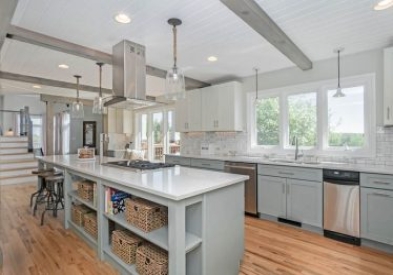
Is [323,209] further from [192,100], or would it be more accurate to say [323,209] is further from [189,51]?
[192,100]

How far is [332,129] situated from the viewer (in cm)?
353

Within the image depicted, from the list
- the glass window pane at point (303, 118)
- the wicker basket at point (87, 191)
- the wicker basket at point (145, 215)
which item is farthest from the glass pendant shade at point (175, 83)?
the glass window pane at point (303, 118)

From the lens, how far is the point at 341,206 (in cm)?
280

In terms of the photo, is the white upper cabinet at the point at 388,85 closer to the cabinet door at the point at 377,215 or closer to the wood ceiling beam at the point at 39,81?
the cabinet door at the point at 377,215

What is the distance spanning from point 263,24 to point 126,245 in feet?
8.11

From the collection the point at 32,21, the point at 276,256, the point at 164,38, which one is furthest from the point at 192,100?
the point at 276,256

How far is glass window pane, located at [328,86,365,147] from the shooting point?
328 centimetres

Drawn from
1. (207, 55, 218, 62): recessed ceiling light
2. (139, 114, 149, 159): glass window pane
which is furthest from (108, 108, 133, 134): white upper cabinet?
(207, 55, 218, 62): recessed ceiling light

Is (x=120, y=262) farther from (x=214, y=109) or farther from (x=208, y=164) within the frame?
(x=214, y=109)

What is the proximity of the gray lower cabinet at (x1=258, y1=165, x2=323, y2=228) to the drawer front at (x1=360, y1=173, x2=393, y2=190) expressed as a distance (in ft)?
1.53

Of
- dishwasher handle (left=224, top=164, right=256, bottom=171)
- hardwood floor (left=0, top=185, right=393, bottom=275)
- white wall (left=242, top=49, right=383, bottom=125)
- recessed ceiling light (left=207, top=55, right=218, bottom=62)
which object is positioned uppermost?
recessed ceiling light (left=207, top=55, right=218, bottom=62)

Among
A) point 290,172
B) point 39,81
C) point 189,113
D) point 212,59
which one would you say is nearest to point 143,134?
point 189,113

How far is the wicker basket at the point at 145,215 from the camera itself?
1936 millimetres

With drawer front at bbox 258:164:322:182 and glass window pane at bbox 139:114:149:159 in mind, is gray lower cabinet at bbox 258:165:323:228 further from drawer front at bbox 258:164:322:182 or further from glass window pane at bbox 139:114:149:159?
glass window pane at bbox 139:114:149:159
